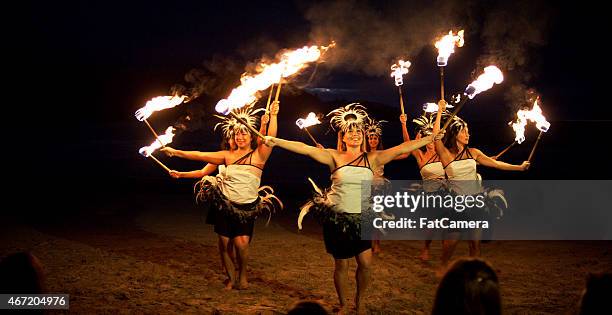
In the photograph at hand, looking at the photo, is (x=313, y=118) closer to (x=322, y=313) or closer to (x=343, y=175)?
(x=343, y=175)

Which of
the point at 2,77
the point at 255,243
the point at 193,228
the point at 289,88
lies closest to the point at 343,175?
the point at 289,88

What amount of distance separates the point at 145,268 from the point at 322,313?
17.5ft

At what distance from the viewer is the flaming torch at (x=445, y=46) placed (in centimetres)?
618

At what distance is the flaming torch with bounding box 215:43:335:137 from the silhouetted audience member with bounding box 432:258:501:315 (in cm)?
362

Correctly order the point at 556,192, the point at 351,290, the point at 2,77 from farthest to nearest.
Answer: the point at 2,77 < the point at 556,192 < the point at 351,290

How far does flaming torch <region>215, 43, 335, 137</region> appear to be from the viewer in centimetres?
610

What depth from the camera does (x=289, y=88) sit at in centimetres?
681

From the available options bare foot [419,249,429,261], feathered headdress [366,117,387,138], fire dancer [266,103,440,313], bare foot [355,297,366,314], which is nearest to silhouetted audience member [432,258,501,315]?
fire dancer [266,103,440,313]

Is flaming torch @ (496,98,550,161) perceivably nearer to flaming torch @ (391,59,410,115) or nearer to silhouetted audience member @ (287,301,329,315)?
flaming torch @ (391,59,410,115)

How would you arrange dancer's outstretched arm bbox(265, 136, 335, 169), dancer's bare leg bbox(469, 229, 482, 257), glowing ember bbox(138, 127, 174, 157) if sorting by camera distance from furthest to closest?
1. dancer's bare leg bbox(469, 229, 482, 257)
2. glowing ember bbox(138, 127, 174, 157)
3. dancer's outstretched arm bbox(265, 136, 335, 169)

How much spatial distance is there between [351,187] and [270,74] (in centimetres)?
148

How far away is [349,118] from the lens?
19.0 ft

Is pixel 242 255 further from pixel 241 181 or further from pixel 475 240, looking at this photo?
pixel 475 240

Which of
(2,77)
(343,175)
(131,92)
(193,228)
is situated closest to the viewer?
(343,175)
